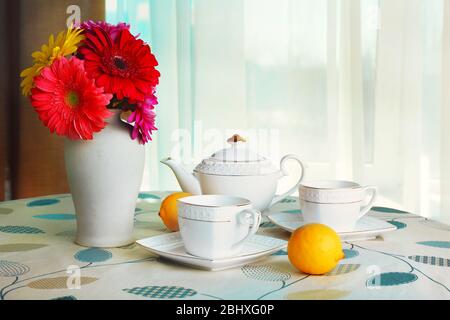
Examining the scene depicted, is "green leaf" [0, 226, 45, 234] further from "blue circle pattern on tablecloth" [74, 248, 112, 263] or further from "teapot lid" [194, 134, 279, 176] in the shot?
"teapot lid" [194, 134, 279, 176]

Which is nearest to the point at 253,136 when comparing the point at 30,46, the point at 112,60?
the point at 30,46

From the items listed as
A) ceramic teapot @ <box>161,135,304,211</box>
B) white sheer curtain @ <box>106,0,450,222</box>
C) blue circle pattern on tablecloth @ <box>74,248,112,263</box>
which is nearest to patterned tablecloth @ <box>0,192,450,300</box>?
blue circle pattern on tablecloth @ <box>74,248,112,263</box>

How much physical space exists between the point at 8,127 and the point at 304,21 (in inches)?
56.5

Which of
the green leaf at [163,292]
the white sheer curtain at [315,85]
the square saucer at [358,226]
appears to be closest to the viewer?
the green leaf at [163,292]

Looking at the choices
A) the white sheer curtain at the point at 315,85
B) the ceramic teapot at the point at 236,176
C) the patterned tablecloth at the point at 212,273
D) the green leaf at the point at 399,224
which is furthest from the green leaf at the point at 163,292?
the white sheer curtain at the point at 315,85

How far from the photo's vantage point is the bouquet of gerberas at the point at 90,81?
0.82 m

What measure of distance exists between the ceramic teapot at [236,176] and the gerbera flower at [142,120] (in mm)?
238

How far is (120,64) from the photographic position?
850 millimetres

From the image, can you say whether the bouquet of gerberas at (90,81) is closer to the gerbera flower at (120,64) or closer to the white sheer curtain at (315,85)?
the gerbera flower at (120,64)

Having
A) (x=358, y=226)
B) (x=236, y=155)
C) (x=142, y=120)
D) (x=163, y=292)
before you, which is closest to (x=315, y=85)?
(x=236, y=155)

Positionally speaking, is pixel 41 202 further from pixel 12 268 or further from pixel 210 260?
pixel 210 260

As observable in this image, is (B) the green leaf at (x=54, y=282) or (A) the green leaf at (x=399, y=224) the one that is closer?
(B) the green leaf at (x=54, y=282)

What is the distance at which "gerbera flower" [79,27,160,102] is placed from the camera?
834mm
